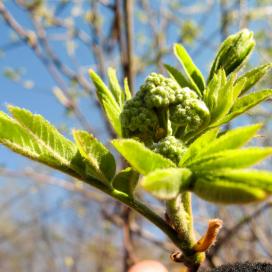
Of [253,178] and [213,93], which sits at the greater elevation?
[213,93]

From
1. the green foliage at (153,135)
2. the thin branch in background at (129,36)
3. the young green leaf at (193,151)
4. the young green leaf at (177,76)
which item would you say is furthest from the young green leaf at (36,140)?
the thin branch in background at (129,36)

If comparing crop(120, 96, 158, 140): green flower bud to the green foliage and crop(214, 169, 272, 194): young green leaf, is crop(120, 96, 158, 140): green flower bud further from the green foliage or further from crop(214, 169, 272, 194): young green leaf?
crop(214, 169, 272, 194): young green leaf

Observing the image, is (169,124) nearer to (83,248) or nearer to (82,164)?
(82,164)

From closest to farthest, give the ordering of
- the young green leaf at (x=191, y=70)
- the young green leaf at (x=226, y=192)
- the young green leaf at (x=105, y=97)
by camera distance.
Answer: the young green leaf at (x=226, y=192) < the young green leaf at (x=105, y=97) < the young green leaf at (x=191, y=70)

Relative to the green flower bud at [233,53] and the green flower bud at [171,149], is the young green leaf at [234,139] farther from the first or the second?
the green flower bud at [233,53]

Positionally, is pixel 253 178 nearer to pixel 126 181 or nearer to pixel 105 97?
pixel 126 181

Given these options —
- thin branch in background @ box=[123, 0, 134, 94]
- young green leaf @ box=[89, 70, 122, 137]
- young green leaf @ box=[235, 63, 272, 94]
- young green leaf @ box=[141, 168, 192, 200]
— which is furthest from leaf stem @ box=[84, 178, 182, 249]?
thin branch in background @ box=[123, 0, 134, 94]

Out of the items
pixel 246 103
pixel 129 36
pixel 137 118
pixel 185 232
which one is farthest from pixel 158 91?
pixel 129 36

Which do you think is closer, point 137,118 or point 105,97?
point 137,118
